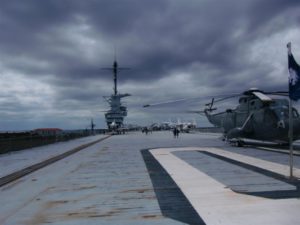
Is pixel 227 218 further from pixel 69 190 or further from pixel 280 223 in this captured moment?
pixel 69 190

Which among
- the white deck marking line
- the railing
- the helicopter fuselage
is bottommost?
the white deck marking line

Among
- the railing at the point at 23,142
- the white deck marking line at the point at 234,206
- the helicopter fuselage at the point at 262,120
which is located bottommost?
the white deck marking line at the point at 234,206

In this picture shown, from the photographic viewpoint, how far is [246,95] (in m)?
23.4

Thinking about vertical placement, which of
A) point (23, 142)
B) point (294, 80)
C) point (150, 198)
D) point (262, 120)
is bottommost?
point (150, 198)

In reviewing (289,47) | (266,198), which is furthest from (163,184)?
(289,47)

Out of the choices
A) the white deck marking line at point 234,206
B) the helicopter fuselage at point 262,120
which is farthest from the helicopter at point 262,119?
the white deck marking line at point 234,206

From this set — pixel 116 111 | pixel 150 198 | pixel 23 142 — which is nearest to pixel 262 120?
pixel 150 198

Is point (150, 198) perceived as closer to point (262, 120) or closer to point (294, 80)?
point (294, 80)

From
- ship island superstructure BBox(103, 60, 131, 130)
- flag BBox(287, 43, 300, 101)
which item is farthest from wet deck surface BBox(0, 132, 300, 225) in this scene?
ship island superstructure BBox(103, 60, 131, 130)

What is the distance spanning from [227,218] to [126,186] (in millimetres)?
3602

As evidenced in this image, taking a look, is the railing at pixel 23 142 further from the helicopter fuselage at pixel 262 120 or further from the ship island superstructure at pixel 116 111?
the ship island superstructure at pixel 116 111

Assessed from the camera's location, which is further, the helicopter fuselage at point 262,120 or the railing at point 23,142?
the railing at point 23,142

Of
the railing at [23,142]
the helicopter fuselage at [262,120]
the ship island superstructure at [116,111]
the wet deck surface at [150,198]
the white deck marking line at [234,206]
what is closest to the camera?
the white deck marking line at [234,206]

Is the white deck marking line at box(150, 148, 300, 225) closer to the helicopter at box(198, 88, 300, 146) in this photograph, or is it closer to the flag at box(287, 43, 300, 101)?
the flag at box(287, 43, 300, 101)
